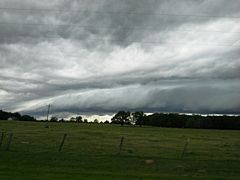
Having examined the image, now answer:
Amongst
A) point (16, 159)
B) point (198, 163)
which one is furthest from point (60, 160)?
point (198, 163)

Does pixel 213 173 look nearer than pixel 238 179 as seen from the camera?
No

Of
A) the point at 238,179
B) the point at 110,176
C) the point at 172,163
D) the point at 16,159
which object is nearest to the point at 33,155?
the point at 16,159

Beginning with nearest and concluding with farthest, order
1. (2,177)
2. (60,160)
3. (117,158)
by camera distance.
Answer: (2,177), (60,160), (117,158)

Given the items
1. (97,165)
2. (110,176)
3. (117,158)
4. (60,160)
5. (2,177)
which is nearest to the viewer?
(2,177)

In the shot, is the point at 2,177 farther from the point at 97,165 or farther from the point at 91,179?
the point at 97,165

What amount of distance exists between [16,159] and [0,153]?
466 cm

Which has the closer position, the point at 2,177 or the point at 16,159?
the point at 2,177

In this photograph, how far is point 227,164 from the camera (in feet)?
99.3

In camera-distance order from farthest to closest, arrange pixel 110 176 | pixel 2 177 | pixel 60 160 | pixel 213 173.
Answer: pixel 60 160
pixel 213 173
pixel 110 176
pixel 2 177

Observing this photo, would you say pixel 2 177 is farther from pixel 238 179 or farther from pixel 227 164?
pixel 227 164

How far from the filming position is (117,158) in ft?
105

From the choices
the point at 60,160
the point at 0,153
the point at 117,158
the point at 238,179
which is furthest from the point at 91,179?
the point at 0,153

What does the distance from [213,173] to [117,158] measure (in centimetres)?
901

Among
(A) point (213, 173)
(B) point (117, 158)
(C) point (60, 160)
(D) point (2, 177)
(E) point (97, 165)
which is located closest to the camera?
(D) point (2, 177)
